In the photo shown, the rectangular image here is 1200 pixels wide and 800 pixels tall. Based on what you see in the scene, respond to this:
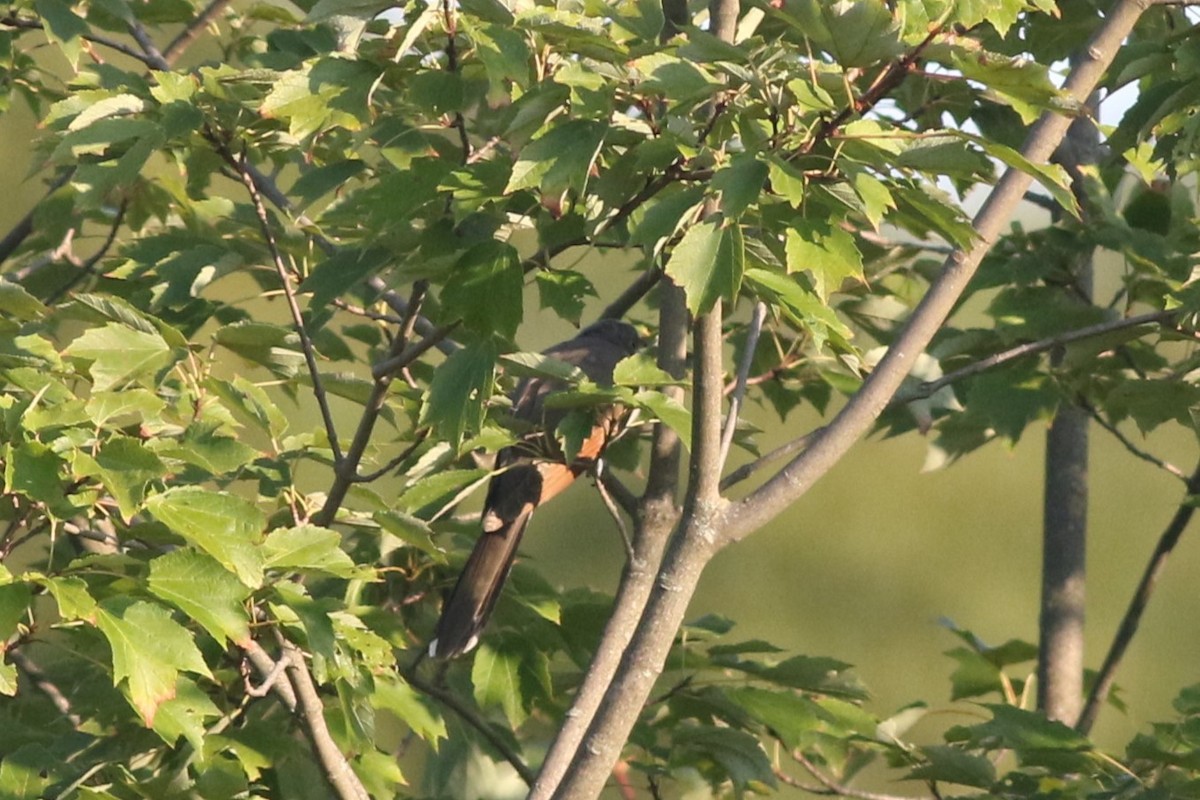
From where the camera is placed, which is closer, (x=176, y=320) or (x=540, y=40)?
(x=540, y=40)

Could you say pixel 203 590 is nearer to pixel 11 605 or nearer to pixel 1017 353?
pixel 11 605

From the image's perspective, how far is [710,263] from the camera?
73.0 inches

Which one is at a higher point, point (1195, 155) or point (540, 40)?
point (1195, 155)

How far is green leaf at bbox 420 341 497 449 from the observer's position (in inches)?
82.0

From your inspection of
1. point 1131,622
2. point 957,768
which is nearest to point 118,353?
point 957,768

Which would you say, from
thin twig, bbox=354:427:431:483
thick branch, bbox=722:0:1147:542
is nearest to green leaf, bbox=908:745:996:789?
thick branch, bbox=722:0:1147:542

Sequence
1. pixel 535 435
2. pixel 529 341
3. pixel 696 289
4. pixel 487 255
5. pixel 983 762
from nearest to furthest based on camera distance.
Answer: pixel 696 289, pixel 487 255, pixel 535 435, pixel 983 762, pixel 529 341

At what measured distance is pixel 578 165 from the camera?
71.7 inches

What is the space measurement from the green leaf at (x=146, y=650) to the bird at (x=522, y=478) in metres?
0.59

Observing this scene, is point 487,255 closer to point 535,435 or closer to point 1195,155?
point 535,435

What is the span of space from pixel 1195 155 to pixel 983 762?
1.18 m

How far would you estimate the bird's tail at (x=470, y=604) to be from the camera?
287cm

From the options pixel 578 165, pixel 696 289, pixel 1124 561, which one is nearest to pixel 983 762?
pixel 696 289

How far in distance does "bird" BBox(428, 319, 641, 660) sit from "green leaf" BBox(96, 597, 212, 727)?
0.59 metres
